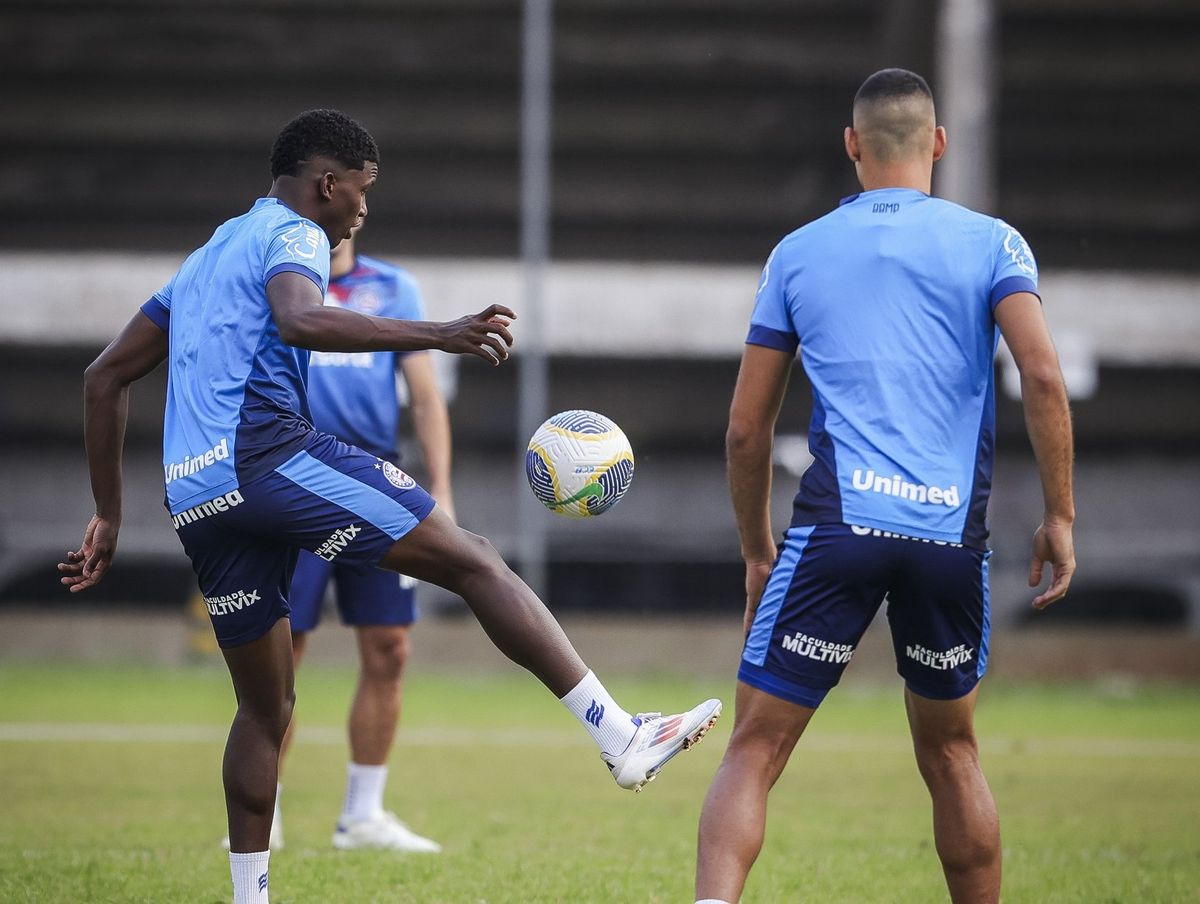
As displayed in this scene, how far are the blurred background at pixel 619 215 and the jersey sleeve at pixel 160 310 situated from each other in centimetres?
1364

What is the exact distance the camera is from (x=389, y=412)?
686 centimetres

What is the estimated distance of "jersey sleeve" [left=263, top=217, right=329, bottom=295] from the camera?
4426mm

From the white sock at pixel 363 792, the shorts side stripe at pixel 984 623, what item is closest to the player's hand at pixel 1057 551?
the shorts side stripe at pixel 984 623

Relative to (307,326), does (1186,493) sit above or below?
below

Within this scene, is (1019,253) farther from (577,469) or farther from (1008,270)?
(577,469)

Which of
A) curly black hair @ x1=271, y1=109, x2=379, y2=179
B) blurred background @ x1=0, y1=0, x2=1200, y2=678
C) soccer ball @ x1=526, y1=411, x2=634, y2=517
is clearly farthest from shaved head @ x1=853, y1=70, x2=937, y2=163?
blurred background @ x1=0, y1=0, x2=1200, y2=678

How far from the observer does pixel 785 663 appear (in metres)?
4.14

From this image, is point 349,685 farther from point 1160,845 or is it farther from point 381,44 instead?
point 381,44

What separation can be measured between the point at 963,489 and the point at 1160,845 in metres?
3.71

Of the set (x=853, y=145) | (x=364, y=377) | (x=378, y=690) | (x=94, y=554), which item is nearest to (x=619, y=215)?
(x=364, y=377)

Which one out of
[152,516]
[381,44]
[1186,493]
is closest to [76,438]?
[152,516]

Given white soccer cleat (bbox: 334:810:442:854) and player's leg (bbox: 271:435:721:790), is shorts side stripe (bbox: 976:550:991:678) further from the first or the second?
white soccer cleat (bbox: 334:810:442:854)

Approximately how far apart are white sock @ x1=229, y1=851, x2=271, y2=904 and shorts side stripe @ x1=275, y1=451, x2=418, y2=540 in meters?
1.19

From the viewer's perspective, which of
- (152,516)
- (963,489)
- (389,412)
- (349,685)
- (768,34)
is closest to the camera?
(963,489)
